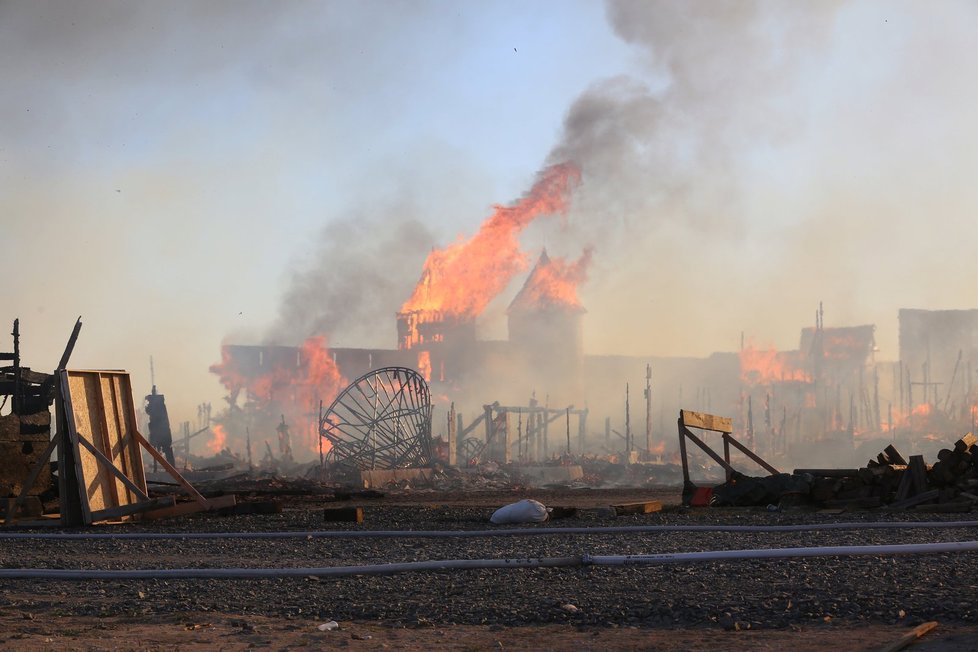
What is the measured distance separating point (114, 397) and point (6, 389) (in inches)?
354

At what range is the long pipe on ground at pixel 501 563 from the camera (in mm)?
10625

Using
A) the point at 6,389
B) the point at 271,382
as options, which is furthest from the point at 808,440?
the point at 6,389

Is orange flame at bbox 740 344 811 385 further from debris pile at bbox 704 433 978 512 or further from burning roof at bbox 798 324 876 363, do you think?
debris pile at bbox 704 433 978 512

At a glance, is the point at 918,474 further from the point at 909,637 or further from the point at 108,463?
the point at 108,463

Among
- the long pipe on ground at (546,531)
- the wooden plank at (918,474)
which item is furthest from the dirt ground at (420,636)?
the wooden plank at (918,474)

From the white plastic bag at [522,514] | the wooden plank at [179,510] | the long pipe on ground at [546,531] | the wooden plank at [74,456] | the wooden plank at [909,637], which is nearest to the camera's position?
the wooden plank at [909,637]

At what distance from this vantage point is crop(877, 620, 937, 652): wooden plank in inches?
269

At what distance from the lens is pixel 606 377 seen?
464 ft

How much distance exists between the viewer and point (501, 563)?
10867 millimetres

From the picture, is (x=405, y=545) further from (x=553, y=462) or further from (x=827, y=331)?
(x=827, y=331)

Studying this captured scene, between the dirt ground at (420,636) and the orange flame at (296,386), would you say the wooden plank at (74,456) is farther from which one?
the orange flame at (296,386)

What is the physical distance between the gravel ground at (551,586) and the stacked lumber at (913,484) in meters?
4.57

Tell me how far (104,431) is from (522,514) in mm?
A: 7436

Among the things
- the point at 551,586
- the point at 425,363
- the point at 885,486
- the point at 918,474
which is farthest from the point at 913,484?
the point at 425,363
